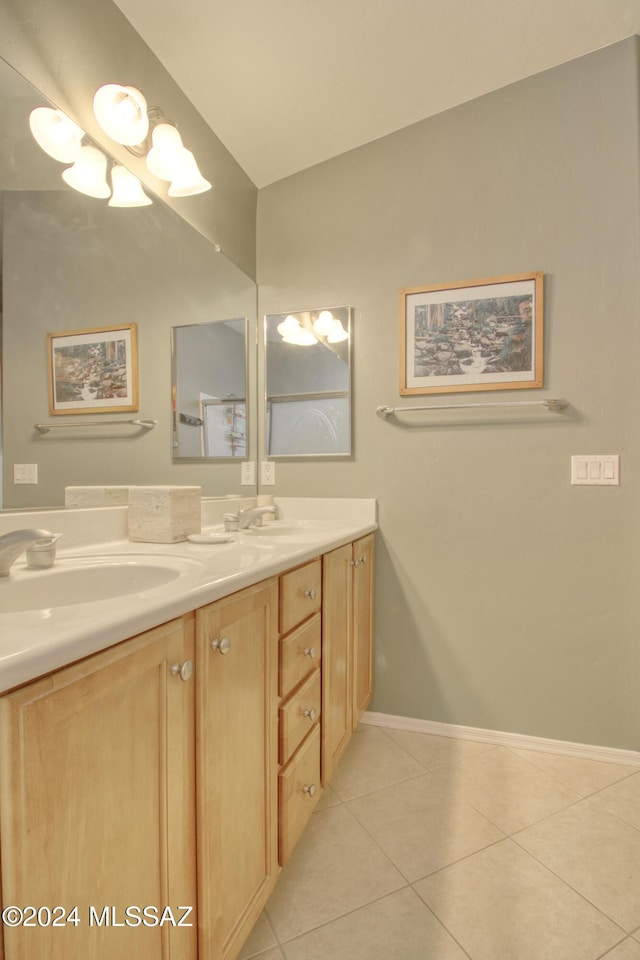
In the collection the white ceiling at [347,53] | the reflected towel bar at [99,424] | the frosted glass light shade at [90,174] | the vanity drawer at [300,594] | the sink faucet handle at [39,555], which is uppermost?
the white ceiling at [347,53]

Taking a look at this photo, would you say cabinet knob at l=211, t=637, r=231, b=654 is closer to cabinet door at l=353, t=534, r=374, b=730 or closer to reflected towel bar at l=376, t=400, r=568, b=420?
cabinet door at l=353, t=534, r=374, b=730

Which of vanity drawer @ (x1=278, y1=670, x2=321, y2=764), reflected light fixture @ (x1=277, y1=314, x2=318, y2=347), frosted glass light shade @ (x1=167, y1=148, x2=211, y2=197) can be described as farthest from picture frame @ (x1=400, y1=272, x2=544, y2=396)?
vanity drawer @ (x1=278, y1=670, x2=321, y2=764)

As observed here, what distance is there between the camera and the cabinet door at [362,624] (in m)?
1.70

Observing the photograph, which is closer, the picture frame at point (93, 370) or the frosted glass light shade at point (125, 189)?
the picture frame at point (93, 370)

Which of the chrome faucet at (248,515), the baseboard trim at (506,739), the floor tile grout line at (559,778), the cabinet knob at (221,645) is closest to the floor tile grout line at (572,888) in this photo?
the floor tile grout line at (559,778)

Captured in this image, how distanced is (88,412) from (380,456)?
113 cm

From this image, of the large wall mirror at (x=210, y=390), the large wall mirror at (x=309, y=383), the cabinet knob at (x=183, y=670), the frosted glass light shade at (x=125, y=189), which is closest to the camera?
the cabinet knob at (x=183, y=670)

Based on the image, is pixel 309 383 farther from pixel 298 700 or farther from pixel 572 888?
pixel 572 888

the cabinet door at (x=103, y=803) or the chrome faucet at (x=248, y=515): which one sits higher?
the chrome faucet at (x=248, y=515)

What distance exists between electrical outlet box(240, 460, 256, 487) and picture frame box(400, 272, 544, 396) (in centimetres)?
73

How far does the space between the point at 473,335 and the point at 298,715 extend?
1465mm

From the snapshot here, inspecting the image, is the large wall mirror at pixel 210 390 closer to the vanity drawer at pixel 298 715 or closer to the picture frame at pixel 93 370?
the picture frame at pixel 93 370

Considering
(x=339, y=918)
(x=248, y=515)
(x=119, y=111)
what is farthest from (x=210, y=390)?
(x=339, y=918)

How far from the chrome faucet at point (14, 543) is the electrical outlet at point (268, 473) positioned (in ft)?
4.14
